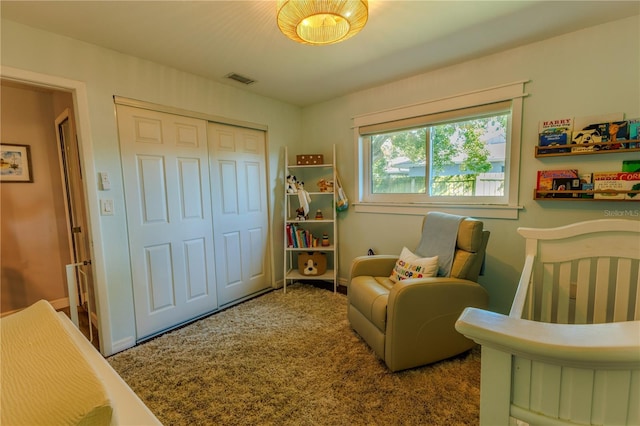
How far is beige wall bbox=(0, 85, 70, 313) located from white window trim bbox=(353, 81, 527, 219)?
124 inches

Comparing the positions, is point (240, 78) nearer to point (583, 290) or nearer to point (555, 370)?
point (555, 370)

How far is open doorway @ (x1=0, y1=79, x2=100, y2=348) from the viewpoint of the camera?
253 cm

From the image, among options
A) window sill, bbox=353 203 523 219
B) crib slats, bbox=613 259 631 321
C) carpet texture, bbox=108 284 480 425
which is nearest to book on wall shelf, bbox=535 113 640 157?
window sill, bbox=353 203 523 219

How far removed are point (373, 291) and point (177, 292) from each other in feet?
5.69

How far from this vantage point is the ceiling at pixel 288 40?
155cm

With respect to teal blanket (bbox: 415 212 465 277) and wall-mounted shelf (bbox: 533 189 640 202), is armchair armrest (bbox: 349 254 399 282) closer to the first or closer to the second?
teal blanket (bbox: 415 212 465 277)

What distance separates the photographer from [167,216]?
7.69 feet

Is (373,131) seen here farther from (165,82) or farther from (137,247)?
(137,247)

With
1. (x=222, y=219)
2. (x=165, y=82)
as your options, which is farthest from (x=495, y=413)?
(x=165, y=82)

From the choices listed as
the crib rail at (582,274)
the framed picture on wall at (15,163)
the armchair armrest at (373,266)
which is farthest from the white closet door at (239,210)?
the crib rail at (582,274)

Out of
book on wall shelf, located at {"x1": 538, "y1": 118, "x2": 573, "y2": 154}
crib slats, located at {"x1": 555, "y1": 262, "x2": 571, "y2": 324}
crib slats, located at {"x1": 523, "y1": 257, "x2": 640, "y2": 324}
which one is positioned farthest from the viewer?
book on wall shelf, located at {"x1": 538, "y1": 118, "x2": 573, "y2": 154}

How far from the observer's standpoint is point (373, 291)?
1960mm

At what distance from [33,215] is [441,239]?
3.80 m

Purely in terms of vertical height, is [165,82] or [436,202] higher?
[165,82]
